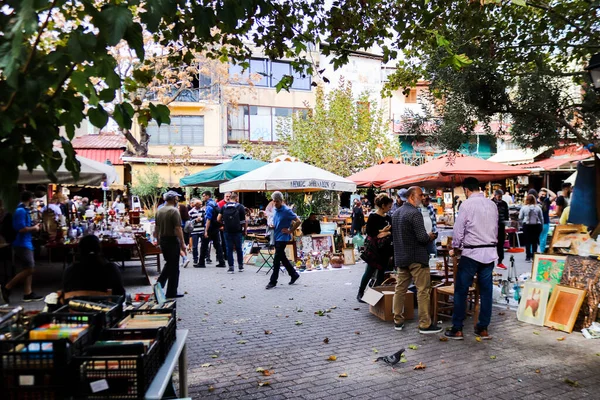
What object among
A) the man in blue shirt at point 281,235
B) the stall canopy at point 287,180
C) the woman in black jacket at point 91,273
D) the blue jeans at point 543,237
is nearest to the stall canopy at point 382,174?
the stall canopy at point 287,180

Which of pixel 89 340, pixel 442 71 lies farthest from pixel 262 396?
pixel 442 71

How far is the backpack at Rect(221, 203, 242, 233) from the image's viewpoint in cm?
1209

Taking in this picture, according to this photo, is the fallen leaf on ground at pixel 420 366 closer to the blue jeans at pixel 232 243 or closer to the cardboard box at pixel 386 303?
the cardboard box at pixel 386 303

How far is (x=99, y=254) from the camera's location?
5.07 m

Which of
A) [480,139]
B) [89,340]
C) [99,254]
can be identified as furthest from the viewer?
[480,139]

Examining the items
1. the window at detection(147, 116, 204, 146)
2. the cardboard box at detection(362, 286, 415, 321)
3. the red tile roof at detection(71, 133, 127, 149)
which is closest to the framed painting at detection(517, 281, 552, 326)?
the cardboard box at detection(362, 286, 415, 321)

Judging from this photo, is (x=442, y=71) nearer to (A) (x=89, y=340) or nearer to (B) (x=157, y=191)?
(A) (x=89, y=340)

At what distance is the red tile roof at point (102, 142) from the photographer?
1188 inches

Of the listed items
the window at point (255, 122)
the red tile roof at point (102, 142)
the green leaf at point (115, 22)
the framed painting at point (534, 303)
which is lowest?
the framed painting at point (534, 303)

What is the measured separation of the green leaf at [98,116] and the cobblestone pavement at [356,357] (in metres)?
2.97

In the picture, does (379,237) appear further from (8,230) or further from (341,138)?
(341,138)

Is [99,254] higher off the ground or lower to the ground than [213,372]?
higher

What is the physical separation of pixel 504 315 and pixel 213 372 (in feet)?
15.7

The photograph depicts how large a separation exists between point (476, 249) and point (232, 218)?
704cm
